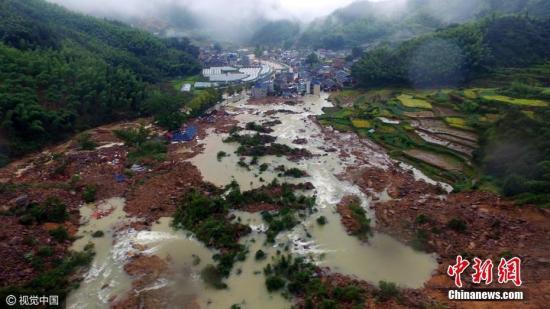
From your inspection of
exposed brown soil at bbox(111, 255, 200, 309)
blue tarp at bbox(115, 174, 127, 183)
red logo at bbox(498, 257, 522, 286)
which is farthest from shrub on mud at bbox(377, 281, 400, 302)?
blue tarp at bbox(115, 174, 127, 183)

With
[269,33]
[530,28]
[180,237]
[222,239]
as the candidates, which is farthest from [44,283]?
[269,33]

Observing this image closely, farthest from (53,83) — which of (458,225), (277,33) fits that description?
(277,33)

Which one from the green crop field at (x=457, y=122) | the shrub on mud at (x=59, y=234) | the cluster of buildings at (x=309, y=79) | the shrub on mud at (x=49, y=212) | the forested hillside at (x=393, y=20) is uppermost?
the forested hillside at (x=393, y=20)

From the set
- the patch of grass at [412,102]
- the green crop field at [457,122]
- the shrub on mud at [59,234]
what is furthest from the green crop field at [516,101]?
the shrub on mud at [59,234]

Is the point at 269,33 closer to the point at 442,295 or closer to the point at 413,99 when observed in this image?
the point at 413,99

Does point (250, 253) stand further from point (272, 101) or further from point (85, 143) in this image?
point (272, 101)

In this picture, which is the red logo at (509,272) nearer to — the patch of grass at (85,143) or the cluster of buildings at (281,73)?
the patch of grass at (85,143)
